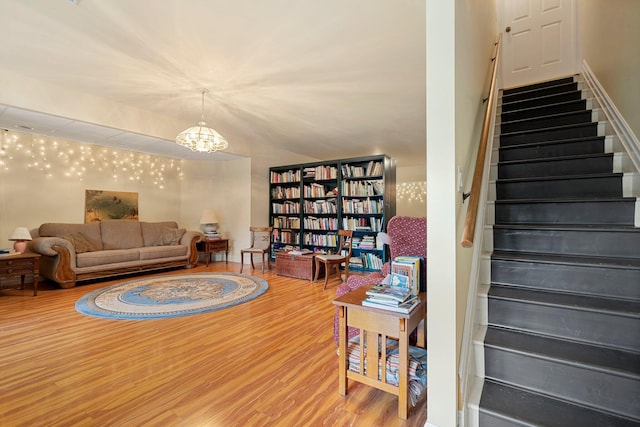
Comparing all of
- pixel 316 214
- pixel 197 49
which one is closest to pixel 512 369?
pixel 197 49

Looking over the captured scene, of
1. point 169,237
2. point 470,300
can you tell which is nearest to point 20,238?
point 169,237

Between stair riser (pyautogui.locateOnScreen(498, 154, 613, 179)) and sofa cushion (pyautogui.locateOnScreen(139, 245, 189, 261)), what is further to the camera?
sofa cushion (pyautogui.locateOnScreen(139, 245, 189, 261))

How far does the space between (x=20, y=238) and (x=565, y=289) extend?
5852 millimetres

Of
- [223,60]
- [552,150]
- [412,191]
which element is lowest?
[552,150]

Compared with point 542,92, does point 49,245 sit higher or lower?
lower

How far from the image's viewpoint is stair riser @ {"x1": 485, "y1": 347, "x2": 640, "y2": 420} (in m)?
1.15

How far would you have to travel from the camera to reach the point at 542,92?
131 inches

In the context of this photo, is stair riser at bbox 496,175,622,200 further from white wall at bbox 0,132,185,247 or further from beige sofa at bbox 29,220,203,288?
white wall at bbox 0,132,185,247

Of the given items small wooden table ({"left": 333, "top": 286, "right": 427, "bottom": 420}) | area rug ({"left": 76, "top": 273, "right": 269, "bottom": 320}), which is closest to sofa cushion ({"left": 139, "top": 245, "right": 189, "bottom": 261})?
area rug ({"left": 76, "top": 273, "right": 269, "bottom": 320})

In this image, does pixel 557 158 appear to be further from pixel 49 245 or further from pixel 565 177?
pixel 49 245

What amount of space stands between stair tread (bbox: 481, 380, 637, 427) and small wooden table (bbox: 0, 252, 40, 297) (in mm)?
4969

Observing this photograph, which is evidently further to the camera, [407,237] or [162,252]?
[162,252]

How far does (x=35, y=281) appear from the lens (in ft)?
11.7

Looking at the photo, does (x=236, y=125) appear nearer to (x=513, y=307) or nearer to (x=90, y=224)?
(x=90, y=224)
